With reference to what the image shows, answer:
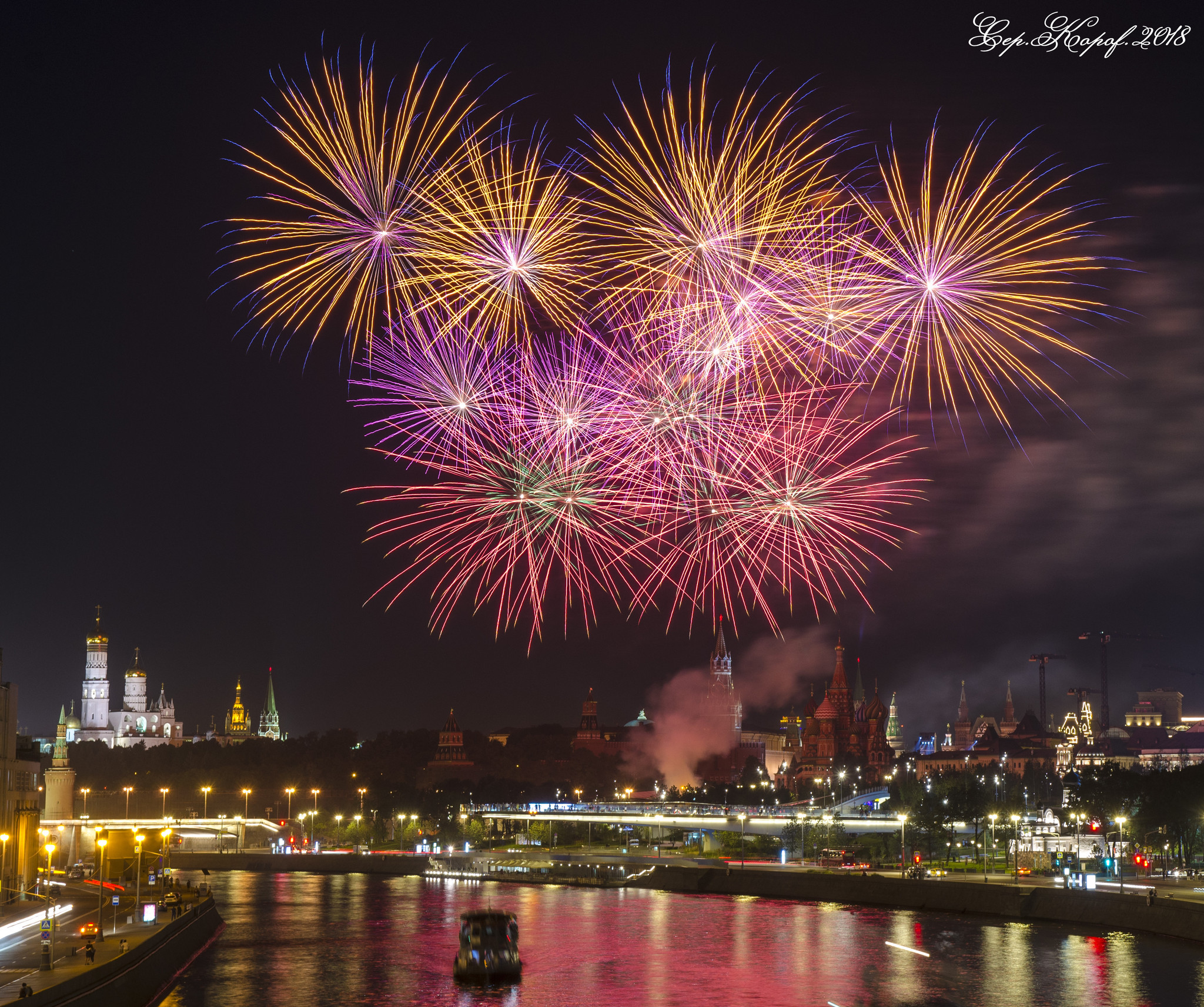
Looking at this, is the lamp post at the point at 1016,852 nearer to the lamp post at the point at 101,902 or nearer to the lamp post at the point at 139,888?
the lamp post at the point at 139,888

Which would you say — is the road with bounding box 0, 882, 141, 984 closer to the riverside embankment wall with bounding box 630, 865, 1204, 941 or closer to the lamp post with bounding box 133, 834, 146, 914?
the lamp post with bounding box 133, 834, 146, 914

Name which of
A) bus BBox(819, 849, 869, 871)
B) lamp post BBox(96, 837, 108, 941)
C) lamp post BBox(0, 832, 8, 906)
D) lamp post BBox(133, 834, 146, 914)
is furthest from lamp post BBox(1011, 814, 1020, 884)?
lamp post BBox(0, 832, 8, 906)

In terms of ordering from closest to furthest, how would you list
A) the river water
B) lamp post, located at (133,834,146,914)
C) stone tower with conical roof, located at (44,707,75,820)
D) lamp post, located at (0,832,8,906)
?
the river water
lamp post, located at (133,834,146,914)
lamp post, located at (0,832,8,906)
stone tower with conical roof, located at (44,707,75,820)

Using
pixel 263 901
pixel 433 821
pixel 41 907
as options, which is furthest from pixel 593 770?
pixel 41 907

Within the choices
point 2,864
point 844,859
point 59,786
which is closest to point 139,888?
point 2,864

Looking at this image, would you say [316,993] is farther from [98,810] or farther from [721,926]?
[98,810]

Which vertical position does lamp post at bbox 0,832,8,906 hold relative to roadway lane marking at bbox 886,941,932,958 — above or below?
above
